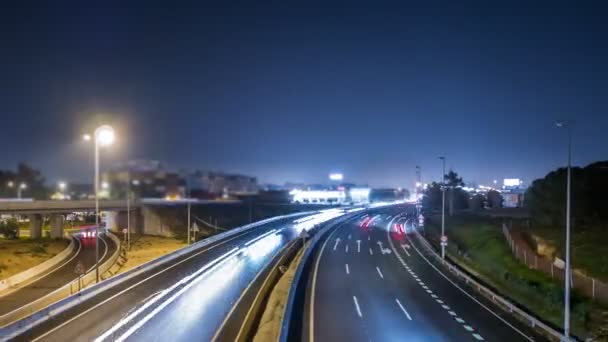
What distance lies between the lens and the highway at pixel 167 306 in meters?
22.0

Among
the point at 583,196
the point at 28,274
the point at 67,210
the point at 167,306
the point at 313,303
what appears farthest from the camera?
the point at 67,210

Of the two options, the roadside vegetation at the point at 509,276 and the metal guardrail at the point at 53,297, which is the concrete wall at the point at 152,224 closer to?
the metal guardrail at the point at 53,297

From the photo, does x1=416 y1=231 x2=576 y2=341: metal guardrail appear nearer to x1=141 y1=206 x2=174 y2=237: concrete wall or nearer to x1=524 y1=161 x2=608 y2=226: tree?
x1=524 y1=161 x2=608 y2=226: tree

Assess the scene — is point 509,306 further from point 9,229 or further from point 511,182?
point 511,182

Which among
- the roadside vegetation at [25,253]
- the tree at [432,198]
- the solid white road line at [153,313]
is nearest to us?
the solid white road line at [153,313]

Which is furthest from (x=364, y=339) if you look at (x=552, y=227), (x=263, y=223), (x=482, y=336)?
(x=263, y=223)

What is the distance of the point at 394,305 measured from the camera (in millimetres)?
29938

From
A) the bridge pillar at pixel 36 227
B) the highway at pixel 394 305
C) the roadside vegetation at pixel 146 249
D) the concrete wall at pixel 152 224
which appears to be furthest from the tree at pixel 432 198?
the bridge pillar at pixel 36 227

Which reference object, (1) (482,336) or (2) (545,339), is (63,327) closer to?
(1) (482,336)

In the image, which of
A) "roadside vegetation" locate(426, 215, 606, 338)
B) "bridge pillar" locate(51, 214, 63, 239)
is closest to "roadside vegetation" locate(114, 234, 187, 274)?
"bridge pillar" locate(51, 214, 63, 239)

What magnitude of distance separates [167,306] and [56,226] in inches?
2387

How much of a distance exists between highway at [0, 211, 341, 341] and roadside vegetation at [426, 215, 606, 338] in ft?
54.6

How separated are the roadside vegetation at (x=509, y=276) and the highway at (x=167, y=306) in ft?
54.6

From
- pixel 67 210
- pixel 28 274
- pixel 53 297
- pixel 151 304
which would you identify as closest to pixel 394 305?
pixel 151 304
